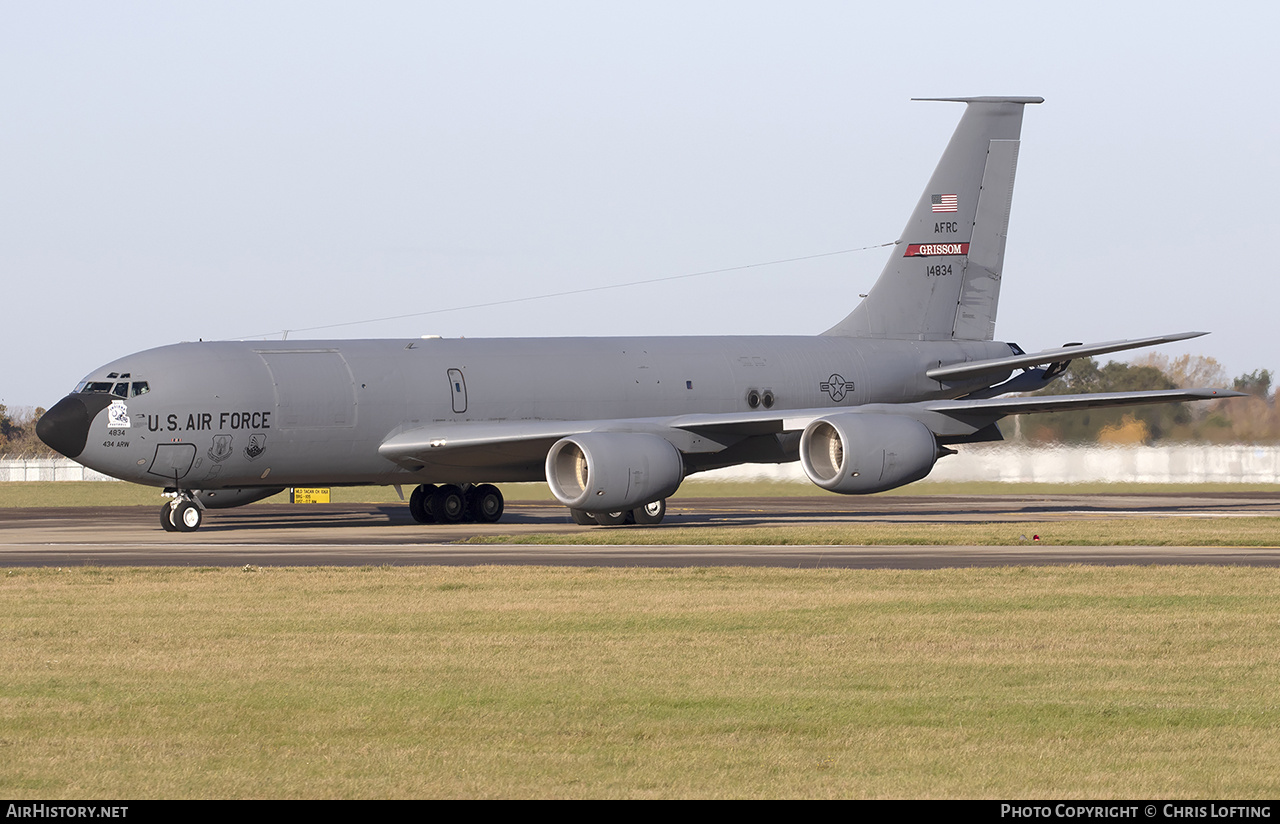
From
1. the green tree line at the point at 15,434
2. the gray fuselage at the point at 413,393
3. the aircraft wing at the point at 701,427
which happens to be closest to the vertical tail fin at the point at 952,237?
the gray fuselage at the point at 413,393

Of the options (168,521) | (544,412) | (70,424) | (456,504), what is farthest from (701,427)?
(70,424)

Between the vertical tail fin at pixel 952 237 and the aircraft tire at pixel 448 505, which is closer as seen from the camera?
the aircraft tire at pixel 448 505

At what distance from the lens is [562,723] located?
9.36 metres

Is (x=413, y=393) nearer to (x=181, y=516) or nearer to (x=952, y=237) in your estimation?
(x=181, y=516)

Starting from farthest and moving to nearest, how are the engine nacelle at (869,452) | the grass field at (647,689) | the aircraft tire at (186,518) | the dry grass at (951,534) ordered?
the aircraft tire at (186,518) < the engine nacelle at (869,452) < the dry grass at (951,534) < the grass field at (647,689)

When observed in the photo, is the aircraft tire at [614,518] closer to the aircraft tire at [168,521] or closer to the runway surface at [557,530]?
the runway surface at [557,530]

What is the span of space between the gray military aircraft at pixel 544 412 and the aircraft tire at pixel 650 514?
0.05m

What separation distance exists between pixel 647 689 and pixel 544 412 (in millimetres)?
23277

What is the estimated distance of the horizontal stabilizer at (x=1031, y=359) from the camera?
1293 inches

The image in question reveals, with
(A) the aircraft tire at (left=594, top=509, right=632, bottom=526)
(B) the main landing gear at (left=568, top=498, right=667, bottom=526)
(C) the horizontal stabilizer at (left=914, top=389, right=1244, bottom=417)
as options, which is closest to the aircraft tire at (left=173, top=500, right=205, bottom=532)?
(B) the main landing gear at (left=568, top=498, right=667, bottom=526)

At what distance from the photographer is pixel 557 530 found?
2969 centimetres

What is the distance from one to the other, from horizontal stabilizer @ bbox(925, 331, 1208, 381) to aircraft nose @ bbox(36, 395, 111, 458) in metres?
19.1

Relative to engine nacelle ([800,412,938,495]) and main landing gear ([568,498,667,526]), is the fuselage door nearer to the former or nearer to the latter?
main landing gear ([568,498,667,526])
